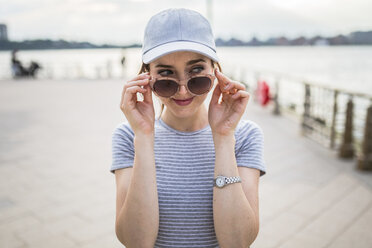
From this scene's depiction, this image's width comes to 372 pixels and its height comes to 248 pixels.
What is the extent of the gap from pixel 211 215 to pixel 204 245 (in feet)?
0.48

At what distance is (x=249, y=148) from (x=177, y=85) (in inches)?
19.0

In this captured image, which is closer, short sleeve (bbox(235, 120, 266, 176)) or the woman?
the woman

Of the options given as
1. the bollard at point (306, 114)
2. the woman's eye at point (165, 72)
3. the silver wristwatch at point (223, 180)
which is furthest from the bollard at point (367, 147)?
the woman's eye at point (165, 72)

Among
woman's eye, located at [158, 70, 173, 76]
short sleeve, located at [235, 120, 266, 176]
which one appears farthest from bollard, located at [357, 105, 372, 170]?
woman's eye, located at [158, 70, 173, 76]

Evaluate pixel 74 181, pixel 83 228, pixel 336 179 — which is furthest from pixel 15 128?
pixel 336 179

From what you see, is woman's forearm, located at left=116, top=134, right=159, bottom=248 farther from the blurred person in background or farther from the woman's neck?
the blurred person in background

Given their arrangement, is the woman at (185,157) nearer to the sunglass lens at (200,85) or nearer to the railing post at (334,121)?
the sunglass lens at (200,85)

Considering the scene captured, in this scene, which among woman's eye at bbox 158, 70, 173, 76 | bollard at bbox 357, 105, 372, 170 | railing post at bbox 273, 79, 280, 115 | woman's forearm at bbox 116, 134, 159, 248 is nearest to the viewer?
woman's forearm at bbox 116, 134, 159, 248

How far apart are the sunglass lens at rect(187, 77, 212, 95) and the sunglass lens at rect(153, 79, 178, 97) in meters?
0.07

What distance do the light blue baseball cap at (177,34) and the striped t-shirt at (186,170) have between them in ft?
1.33

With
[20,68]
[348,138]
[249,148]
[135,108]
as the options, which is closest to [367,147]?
[348,138]

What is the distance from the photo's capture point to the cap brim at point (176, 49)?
1.36 metres

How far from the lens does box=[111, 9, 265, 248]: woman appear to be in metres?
1.35

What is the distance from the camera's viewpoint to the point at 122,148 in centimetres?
152
